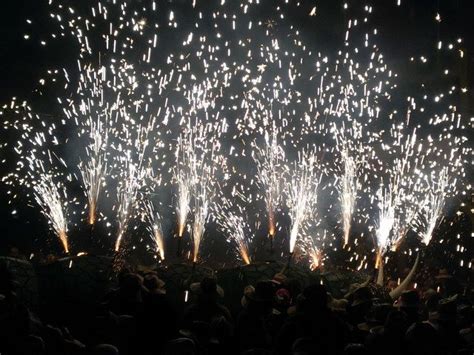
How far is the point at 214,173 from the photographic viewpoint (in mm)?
12734

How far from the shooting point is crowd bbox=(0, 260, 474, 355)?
139 inches

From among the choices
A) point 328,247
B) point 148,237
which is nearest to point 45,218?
point 148,237

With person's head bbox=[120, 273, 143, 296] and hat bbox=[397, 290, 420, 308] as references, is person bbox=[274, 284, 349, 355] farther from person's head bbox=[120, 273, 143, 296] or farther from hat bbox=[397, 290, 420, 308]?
person's head bbox=[120, 273, 143, 296]

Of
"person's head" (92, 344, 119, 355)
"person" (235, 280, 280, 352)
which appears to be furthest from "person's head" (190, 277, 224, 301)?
"person's head" (92, 344, 119, 355)

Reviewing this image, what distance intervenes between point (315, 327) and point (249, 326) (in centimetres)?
56

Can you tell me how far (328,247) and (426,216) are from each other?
3.13 metres

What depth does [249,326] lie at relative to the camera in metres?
4.07

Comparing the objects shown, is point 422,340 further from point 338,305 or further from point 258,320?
point 258,320

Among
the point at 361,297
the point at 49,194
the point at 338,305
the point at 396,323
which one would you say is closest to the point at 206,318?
the point at 338,305

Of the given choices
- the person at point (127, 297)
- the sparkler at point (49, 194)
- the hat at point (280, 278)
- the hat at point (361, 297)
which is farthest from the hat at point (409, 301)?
the sparkler at point (49, 194)

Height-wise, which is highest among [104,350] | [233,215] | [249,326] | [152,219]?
[233,215]

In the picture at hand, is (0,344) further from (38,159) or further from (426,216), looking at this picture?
(38,159)

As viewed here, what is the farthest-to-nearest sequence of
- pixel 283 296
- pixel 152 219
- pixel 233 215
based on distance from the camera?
pixel 233 215, pixel 152 219, pixel 283 296

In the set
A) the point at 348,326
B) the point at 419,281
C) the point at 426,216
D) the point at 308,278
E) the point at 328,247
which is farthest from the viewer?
the point at 328,247
